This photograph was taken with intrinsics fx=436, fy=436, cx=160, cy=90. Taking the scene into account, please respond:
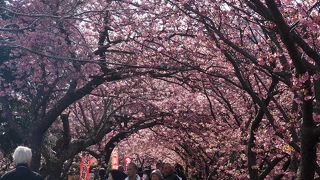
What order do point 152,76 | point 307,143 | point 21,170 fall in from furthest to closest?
point 152,76
point 21,170
point 307,143

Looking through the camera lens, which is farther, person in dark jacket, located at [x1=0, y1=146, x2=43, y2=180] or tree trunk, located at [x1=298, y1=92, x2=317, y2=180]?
person in dark jacket, located at [x1=0, y1=146, x2=43, y2=180]

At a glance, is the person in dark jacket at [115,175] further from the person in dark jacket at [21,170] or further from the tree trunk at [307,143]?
the tree trunk at [307,143]

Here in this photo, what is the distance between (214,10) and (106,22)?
15.4 feet

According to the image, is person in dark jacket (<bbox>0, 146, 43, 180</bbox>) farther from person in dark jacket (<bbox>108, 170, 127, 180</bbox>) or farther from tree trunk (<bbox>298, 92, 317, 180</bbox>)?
tree trunk (<bbox>298, 92, 317, 180</bbox>)

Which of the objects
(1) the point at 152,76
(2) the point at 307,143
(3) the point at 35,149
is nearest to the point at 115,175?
(2) the point at 307,143

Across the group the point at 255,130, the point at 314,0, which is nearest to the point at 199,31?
the point at 255,130

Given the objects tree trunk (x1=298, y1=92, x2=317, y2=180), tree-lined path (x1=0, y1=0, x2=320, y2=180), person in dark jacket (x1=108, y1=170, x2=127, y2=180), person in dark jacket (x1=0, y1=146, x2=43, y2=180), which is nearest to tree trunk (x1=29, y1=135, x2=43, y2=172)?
tree-lined path (x1=0, y1=0, x2=320, y2=180)

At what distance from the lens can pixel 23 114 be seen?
13594mm

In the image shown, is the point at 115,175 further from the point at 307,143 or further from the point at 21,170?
the point at 307,143

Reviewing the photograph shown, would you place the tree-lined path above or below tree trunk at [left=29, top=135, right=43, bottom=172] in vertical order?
above

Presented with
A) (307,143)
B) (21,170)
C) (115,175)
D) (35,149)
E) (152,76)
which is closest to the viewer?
(307,143)

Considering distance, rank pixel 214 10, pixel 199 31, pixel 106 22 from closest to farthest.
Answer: pixel 214 10, pixel 199 31, pixel 106 22

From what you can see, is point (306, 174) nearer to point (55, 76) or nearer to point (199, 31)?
point (199, 31)

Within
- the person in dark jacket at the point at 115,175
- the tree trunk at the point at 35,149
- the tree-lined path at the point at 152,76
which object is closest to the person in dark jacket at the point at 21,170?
the tree-lined path at the point at 152,76
